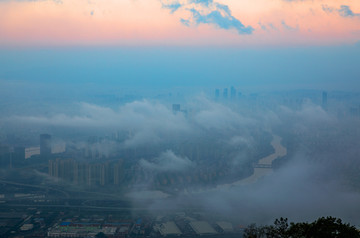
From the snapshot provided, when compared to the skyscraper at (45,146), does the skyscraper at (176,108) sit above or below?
above

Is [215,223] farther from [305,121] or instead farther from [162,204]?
[305,121]

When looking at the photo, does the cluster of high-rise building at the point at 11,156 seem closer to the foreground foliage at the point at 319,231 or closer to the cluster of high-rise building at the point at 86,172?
the cluster of high-rise building at the point at 86,172

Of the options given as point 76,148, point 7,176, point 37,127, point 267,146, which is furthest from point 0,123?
point 267,146

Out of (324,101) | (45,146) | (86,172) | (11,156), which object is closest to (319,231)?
(86,172)

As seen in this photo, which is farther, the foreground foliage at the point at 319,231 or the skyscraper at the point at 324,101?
the skyscraper at the point at 324,101

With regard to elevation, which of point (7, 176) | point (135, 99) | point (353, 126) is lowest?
point (7, 176)

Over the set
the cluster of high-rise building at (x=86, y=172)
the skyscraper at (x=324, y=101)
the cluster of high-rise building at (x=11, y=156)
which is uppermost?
the skyscraper at (x=324, y=101)

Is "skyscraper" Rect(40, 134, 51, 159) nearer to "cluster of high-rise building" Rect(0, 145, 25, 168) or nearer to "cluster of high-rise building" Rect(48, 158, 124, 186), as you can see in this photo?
"cluster of high-rise building" Rect(0, 145, 25, 168)

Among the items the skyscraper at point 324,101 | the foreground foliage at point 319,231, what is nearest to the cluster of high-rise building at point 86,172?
the foreground foliage at point 319,231

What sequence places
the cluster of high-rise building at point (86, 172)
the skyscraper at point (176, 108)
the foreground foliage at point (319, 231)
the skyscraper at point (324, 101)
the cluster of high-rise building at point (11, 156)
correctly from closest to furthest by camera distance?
the foreground foliage at point (319, 231) → the cluster of high-rise building at point (86, 172) → the cluster of high-rise building at point (11, 156) → the skyscraper at point (324, 101) → the skyscraper at point (176, 108)
